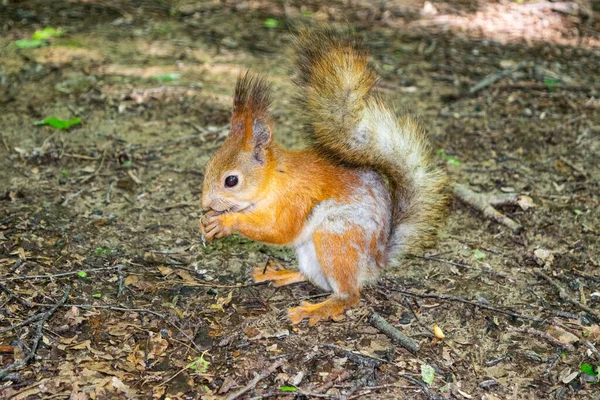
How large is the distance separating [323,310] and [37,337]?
1104mm

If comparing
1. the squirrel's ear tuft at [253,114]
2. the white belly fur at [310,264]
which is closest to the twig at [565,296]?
the white belly fur at [310,264]

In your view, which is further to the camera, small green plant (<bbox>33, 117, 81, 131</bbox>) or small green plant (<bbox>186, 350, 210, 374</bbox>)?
small green plant (<bbox>33, 117, 81, 131</bbox>)

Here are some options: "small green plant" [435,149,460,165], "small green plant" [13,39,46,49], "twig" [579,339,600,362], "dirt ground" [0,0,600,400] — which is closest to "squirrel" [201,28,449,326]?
"dirt ground" [0,0,600,400]

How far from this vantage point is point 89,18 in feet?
19.4

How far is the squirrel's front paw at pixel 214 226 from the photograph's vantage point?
2.74m

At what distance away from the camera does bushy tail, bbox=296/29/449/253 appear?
2.63m

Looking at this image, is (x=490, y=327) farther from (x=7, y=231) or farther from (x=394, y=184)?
(x=7, y=231)

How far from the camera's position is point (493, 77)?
16.6 feet

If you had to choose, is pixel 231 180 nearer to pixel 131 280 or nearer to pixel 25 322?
pixel 131 280

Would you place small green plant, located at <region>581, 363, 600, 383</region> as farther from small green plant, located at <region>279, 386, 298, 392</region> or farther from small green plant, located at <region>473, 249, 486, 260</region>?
small green plant, located at <region>279, 386, 298, 392</region>

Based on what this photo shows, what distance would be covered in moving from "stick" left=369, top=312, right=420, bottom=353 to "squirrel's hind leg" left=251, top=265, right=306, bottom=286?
421 millimetres

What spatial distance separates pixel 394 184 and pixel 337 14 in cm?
384

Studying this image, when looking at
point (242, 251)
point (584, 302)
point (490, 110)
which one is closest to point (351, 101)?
point (242, 251)

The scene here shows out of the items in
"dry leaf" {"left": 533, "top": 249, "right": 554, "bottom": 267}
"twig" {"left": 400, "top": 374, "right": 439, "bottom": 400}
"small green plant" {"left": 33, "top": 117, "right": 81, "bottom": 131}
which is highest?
"small green plant" {"left": 33, "top": 117, "right": 81, "bottom": 131}
